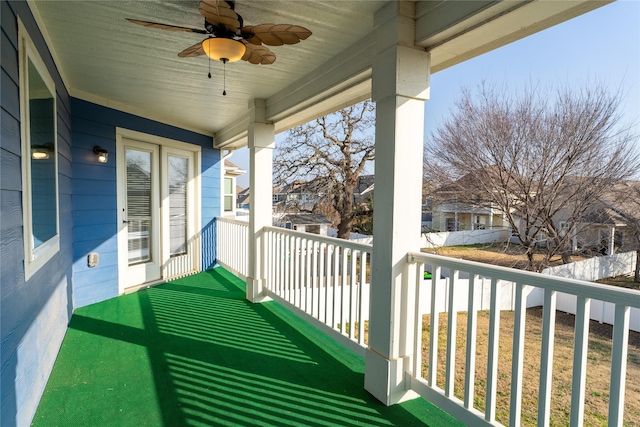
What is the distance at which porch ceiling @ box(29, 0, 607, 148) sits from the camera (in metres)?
1.79

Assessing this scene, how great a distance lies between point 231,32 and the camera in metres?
1.96

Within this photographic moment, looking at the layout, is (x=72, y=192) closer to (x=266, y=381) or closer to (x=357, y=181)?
(x=266, y=381)

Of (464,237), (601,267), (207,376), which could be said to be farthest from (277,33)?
(464,237)

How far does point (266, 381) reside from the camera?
230 cm

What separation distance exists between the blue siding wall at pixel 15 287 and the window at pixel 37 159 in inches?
3.4

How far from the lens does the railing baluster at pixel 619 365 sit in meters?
1.20

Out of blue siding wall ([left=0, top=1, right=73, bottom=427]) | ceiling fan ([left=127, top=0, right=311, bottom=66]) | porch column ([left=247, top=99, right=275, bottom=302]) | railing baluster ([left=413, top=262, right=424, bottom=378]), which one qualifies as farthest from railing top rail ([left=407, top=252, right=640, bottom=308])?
porch column ([left=247, top=99, right=275, bottom=302])

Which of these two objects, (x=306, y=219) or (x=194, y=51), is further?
(x=306, y=219)

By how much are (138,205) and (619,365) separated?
16.5 feet

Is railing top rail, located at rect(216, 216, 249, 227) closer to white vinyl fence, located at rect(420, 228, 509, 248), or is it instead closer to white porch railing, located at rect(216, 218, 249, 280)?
white porch railing, located at rect(216, 218, 249, 280)

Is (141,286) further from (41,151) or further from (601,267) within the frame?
(601,267)

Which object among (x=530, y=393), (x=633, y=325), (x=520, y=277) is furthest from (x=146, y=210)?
(x=633, y=325)

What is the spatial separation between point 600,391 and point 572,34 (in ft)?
26.3

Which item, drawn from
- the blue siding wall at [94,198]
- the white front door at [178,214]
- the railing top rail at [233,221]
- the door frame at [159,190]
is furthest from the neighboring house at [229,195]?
the blue siding wall at [94,198]
